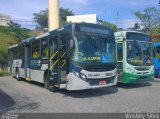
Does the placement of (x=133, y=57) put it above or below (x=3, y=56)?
above

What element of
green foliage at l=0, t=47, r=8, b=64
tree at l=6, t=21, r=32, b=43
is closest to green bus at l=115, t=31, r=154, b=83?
green foliage at l=0, t=47, r=8, b=64

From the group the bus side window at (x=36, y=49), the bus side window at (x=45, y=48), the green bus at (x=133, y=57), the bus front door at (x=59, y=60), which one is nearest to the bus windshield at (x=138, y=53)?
the green bus at (x=133, y=57)

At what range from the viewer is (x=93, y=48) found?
43.2 ft

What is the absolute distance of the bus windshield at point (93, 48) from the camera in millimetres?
12727

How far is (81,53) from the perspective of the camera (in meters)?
12.8

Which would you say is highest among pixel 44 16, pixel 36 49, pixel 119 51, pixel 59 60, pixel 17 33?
pixel 44 16

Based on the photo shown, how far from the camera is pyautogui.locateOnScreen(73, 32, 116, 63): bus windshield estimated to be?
12727 mm

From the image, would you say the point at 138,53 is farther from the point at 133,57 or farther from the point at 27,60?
the point at 27,60

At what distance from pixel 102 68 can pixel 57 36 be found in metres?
2.74

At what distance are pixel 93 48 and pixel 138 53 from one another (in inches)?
143

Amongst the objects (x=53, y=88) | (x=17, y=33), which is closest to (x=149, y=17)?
(x=17, y=33)

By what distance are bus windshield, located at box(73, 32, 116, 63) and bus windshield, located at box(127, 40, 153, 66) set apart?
6.69 feet

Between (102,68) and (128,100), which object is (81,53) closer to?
(102,68)

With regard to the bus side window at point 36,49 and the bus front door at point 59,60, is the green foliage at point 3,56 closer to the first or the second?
the bus side window at point 36,49
